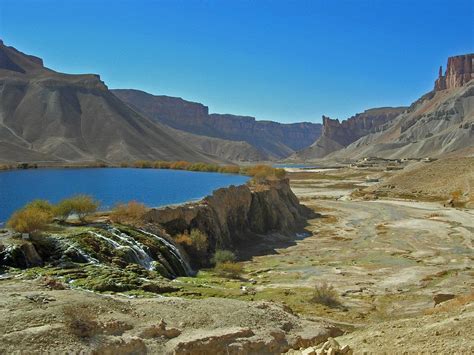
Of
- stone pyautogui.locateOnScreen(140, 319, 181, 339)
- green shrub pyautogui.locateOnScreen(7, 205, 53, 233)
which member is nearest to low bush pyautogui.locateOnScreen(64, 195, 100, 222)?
green shrub pyautogui.locateOnScreen(7, 205, 53, 233)

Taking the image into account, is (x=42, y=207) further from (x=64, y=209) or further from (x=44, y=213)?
(x=44, y=213)

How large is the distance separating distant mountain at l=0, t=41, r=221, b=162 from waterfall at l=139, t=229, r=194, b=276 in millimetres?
84013

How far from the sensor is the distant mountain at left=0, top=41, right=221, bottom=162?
11775 cm

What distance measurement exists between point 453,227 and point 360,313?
28.9 metres

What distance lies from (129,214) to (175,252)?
4.21 metres

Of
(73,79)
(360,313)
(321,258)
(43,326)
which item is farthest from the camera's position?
(73,79)

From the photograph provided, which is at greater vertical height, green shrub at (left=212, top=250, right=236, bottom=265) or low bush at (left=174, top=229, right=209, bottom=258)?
low bush at (left=174, top=229, right=209, bottom=258)

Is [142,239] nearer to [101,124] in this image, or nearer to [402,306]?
[402,306]

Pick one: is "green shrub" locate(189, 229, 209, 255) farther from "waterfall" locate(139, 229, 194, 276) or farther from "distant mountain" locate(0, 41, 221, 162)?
"distant mountain" locate(0, 41, 221, 162)

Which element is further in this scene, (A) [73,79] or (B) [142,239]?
(A) [73,79]

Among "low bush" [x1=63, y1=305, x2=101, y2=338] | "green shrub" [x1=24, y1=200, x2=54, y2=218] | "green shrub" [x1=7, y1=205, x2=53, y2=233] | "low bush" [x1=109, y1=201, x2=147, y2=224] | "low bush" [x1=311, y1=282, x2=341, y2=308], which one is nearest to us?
"low bush" [x1=63, y1=305, x2=101, y2=338]

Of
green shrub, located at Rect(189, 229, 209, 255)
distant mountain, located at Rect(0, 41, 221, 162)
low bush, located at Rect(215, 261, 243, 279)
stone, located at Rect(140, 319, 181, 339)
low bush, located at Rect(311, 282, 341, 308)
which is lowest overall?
low bush, located at Rect(215, 261, 243, 279)

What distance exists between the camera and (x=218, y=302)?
14.9 metres

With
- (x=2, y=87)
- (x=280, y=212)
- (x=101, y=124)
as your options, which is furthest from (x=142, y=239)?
(x=2, y=87)
